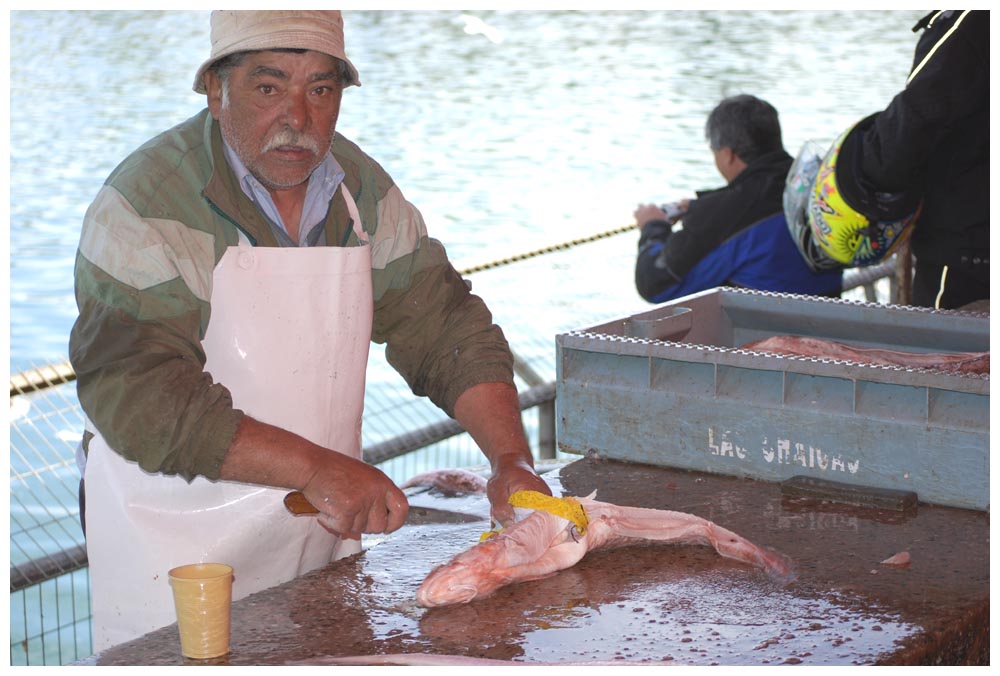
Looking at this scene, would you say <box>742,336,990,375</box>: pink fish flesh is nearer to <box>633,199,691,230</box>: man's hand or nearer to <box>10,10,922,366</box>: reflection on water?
<box>10,10,922,366</box>: reflection on water

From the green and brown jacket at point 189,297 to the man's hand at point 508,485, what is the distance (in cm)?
27

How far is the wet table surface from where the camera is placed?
2.21 meters

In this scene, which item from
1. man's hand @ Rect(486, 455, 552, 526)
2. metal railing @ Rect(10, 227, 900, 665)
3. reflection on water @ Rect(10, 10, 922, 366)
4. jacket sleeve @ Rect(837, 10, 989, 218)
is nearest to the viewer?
man's hand @ Rect(486, 455, 552, 526)

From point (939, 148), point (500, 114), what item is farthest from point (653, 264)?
point (500, 114)

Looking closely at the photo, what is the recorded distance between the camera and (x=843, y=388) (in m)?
3.13

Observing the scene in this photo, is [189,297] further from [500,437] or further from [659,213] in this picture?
[659,213]

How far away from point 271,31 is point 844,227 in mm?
2262

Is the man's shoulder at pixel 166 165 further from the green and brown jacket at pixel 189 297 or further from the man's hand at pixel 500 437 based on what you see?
the man's hand at pixel 500 437

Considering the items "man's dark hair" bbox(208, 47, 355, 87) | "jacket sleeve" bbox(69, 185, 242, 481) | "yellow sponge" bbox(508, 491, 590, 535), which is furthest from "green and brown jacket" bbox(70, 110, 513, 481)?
"yellow sponge" bbox(508, 491, 590, 535)

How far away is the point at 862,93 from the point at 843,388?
14393 millimetres

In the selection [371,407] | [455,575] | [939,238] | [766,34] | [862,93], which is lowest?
[371,407]

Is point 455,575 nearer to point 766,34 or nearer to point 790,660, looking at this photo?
point 790,660

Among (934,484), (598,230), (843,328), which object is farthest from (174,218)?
(598,230)

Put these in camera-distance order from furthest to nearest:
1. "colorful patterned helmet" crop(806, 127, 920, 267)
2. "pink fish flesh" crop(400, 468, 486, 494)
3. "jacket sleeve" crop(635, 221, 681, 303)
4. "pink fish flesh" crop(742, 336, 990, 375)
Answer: "jacket sleeve" crop(635, 221, 681, 303) < "colorful patterned helmet" crop(806, 127, 920, 267) < "pink fish flesh" crop(400, 468, 486, 494) < "pink fish flesh" crop(742, 336, 990, 375)
